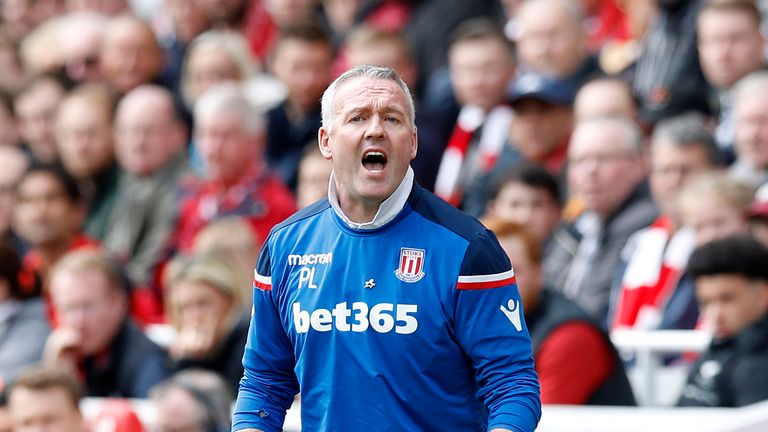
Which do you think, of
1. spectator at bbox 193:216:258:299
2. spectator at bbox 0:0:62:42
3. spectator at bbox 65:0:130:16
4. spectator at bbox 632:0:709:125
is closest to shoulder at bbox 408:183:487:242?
spectator at bbox 193:216:258:299

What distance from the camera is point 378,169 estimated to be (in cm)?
424

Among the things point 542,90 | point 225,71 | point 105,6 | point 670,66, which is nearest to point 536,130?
point 542,90

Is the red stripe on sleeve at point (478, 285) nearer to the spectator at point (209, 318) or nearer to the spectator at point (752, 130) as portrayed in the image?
the spectator at point (209, 318)

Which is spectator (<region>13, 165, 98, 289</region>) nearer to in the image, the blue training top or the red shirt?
the red shirt

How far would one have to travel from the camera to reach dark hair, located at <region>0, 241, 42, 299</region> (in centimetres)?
944

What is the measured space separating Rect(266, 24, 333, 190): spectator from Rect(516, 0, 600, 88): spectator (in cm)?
147

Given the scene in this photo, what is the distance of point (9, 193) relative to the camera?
11227 mm

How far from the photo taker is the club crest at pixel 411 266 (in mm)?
4234

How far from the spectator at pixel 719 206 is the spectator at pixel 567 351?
2.85 feet

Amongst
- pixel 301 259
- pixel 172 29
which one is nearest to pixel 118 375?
pixel 301 259

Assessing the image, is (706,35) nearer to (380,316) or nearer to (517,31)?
(517,31)

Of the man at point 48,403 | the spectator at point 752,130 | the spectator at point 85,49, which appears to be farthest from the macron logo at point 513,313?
the spectator at point 85,49

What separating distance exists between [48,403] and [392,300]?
12.3 ft

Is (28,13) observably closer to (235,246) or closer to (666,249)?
(235,246)
